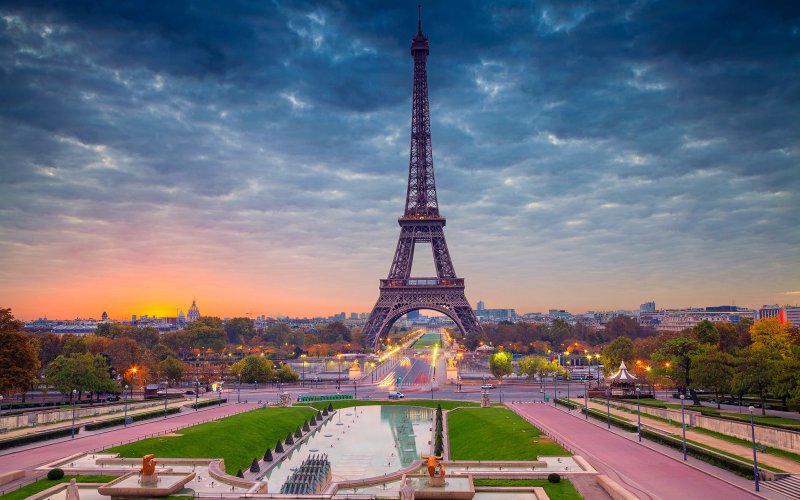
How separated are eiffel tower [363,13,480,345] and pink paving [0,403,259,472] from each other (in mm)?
62633

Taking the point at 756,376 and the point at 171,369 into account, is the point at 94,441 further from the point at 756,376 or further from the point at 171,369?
the point at 756,376

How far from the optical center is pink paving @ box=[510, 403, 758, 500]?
1326 inches

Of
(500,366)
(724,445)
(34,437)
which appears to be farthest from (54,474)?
(500,366)

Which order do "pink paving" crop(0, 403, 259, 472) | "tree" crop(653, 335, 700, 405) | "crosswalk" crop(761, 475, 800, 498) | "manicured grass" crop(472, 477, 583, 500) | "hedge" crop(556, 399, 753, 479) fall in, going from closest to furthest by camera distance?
"crosswalk" crop(761, 475, 800, 498)
"manicured grass" crop(472, 477, 583, 500)
"hedge" crop(556, 399, 753, 479)
"pink paving" crop(0, 403, 259, 472)
"tree" crop(653, 335, 700, 405)

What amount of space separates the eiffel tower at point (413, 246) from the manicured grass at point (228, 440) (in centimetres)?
6398

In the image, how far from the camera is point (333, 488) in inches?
1444

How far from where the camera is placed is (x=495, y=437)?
54094 millimetres

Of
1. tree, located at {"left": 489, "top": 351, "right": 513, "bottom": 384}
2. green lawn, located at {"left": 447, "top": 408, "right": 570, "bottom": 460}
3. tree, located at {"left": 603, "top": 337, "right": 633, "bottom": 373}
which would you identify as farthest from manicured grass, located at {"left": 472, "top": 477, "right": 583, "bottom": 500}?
tree, located at {"left": 603, "top": 337, "right": 633, "bottom": 373}

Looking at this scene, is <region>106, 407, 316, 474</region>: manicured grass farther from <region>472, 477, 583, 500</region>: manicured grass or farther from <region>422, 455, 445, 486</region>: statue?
<region>472, 477, 583, 500</region>: manicured grass

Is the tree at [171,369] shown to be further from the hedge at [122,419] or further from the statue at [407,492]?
the statue at [407,492]

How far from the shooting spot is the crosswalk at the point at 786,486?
108ft

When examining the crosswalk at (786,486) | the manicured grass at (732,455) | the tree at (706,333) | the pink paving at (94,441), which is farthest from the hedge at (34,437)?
the tree at (706,333)

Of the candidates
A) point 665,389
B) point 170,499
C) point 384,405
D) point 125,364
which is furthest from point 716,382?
point 125,364

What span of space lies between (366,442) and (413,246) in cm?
7833
